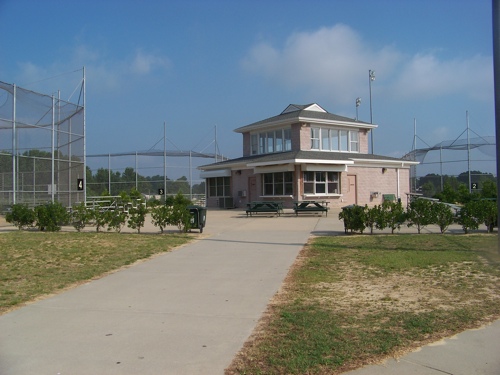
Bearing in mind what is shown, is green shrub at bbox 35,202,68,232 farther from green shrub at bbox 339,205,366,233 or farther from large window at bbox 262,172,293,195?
large window at bbox 262,172,293,195

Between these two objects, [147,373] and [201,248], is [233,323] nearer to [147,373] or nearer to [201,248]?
[147,373]

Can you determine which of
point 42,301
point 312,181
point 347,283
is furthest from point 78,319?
point 312,181

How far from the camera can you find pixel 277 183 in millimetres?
30719

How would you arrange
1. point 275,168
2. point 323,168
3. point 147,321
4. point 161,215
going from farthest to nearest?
point 275,168 < point 323,168 < point 161,215 < point 147,321

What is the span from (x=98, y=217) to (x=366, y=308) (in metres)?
12.8

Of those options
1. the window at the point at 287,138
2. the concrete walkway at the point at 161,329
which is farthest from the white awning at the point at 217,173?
the concrete walkway at the point at 161,329

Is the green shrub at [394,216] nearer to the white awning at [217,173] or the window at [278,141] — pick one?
the window at [278,141]

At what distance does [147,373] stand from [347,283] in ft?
14.6

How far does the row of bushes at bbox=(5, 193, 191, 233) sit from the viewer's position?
16062 millimetres

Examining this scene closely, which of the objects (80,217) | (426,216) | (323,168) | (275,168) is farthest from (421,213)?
(275,168)

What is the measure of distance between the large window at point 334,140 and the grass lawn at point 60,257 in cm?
1949

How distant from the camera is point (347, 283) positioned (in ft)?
25.4

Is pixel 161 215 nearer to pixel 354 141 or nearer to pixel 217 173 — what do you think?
pixel 217 173

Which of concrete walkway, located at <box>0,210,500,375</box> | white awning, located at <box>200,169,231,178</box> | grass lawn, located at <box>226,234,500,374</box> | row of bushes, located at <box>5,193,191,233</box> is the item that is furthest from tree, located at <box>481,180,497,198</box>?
concrete walkway, located at <box>0,210,500,375</box>
